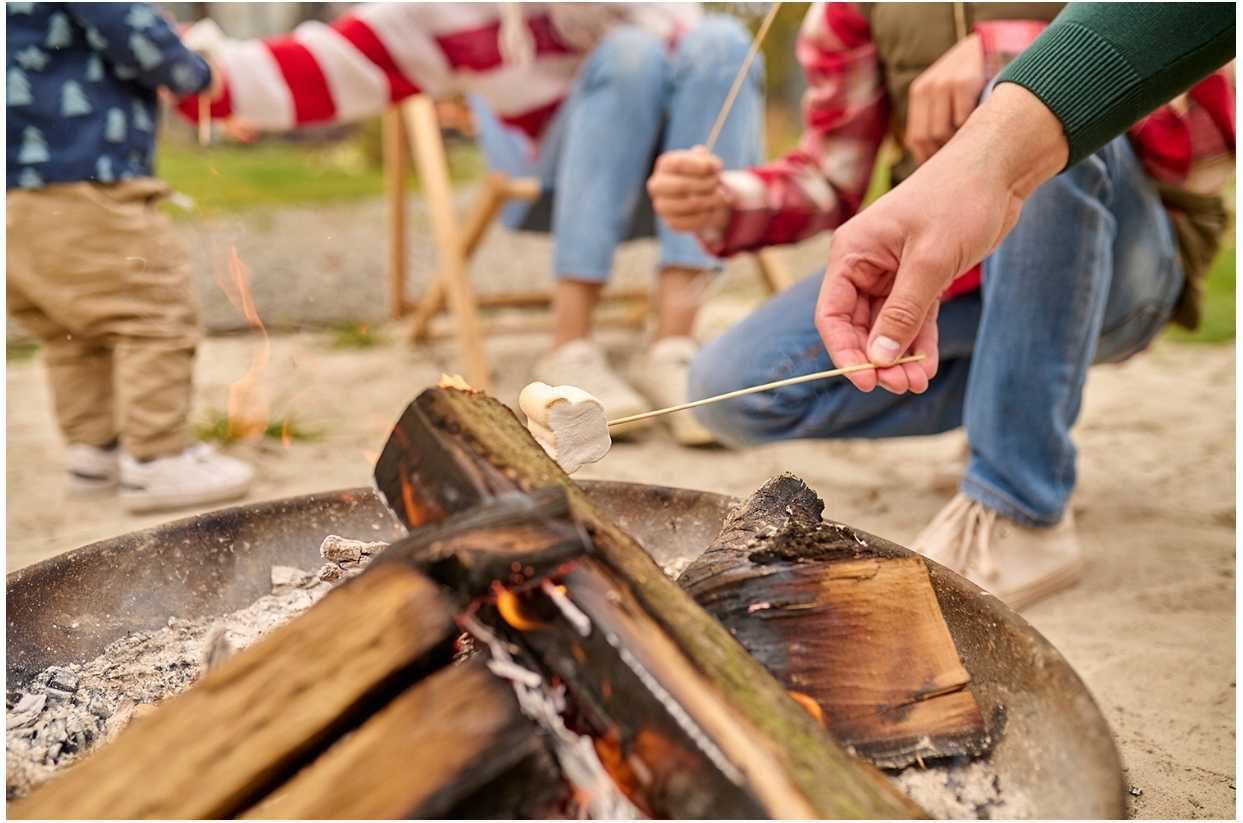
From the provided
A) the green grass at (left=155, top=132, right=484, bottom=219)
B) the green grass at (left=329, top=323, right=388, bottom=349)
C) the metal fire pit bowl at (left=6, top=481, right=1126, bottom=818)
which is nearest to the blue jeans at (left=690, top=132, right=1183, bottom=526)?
the metal fire pit bowl at (left=6, top=481, right=1126, bottom=818)

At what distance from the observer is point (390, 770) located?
82 centimetres

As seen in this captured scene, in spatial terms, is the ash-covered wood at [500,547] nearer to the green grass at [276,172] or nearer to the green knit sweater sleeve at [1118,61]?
the green knit sweater sleeve at [1118,61]

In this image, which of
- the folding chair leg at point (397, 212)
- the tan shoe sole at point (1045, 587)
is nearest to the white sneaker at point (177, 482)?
the folding chair leg at point (397, 212)

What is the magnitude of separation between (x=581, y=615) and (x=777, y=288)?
2.67 m

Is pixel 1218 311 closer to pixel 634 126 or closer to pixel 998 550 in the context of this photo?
pixel 634 126

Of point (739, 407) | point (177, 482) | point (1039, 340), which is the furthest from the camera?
point (177, 482)

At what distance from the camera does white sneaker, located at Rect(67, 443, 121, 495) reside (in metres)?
2.65

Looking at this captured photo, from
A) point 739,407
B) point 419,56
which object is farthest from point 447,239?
point 739,407

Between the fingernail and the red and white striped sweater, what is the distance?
2.24 meters

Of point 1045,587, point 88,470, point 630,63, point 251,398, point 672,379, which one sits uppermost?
point 630,63

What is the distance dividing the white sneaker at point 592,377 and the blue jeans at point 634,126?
0.23 m

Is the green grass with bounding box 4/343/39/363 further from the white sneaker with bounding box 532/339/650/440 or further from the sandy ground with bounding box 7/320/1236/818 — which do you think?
the white sneaker with bounding box 532/339/650/440

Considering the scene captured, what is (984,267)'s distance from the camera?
190 cm

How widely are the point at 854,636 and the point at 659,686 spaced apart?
0.95 ft
